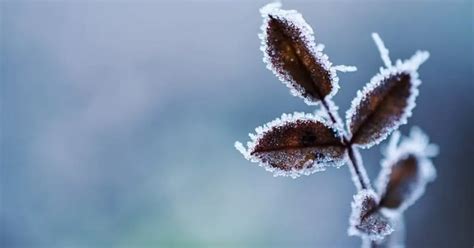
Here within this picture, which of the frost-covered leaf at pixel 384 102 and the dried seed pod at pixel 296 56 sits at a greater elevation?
the dried seed pod at pixel 296 56

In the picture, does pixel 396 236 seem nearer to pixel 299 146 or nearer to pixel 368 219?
pixel 368 219

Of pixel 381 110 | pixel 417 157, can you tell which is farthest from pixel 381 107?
pixel 417 157

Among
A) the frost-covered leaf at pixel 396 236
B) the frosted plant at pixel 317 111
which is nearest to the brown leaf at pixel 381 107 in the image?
the frosted plant at pixel 317 111

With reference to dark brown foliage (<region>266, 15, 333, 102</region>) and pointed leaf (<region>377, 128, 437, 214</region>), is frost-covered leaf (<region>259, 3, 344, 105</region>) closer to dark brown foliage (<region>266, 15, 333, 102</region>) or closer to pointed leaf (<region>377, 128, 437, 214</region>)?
dark brown foliage (<region>266, 15, 333, 102</region>)

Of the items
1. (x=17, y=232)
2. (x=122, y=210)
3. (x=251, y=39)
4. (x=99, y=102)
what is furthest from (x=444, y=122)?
(x=17, y=232)

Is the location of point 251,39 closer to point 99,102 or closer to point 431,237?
point 99,102

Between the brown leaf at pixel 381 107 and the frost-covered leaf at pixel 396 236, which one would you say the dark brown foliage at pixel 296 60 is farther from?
the frost-covered leaf at pixel 396 236
